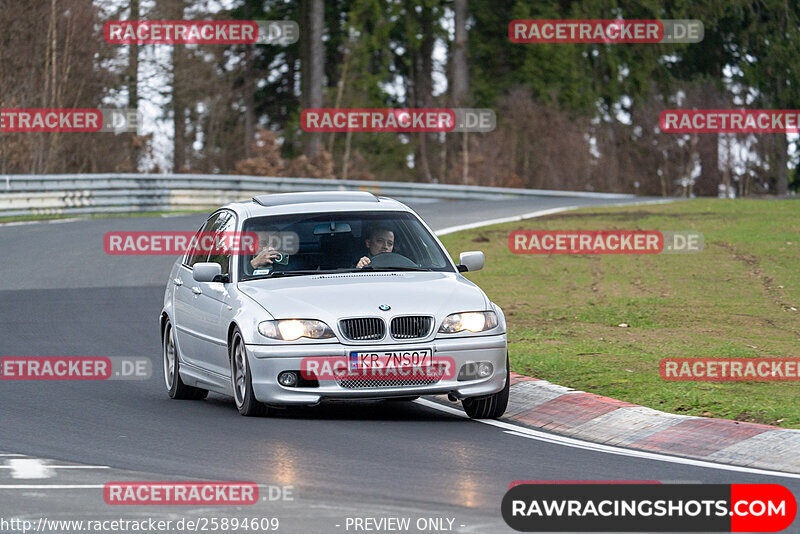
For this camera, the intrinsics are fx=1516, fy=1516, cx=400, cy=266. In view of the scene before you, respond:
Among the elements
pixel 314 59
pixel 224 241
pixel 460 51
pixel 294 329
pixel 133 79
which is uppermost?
pixel 460 51

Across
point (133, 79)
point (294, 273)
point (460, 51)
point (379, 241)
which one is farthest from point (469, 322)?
point (460, 51)

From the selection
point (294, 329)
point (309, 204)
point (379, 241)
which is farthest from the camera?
point (309, 204)

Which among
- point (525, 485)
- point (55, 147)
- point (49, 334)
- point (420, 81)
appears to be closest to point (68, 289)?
point (49, 334)

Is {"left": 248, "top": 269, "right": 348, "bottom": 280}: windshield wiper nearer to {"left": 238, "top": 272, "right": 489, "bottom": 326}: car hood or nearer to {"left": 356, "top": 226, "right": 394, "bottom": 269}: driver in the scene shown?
{"left": 238, "top": 272, "right": 489, "bottom": 326}: car hood

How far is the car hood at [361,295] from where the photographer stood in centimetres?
1044

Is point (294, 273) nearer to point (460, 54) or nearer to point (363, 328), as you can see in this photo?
point (363, 328)

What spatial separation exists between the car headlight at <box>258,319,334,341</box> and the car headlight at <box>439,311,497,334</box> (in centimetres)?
82

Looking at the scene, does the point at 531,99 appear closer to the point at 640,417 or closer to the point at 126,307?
the point at 126,307

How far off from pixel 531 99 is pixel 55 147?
76.2 feet

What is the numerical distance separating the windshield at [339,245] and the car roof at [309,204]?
0.23 ft

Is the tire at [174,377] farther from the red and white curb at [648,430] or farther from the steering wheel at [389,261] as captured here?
the red and white curb at [648,430]

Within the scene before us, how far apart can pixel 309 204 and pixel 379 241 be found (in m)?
0.69

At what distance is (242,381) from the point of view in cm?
1087

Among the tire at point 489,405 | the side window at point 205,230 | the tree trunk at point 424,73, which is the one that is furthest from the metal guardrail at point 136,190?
the tree trunk at point 424,73
